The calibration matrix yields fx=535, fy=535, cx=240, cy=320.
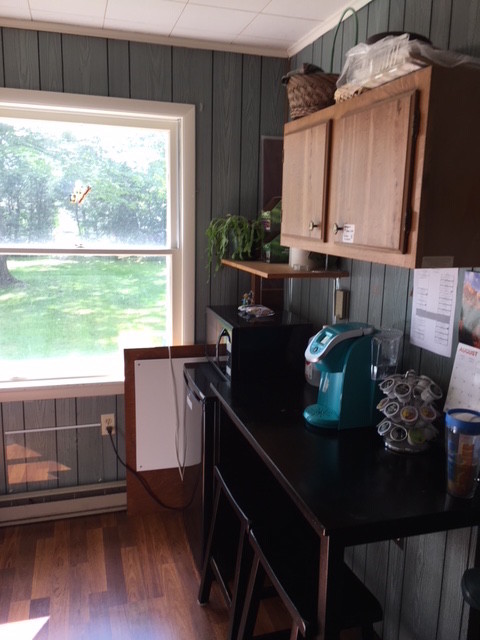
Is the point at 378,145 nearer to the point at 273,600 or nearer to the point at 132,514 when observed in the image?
the point at 273,600

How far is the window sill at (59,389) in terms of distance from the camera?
2599mm

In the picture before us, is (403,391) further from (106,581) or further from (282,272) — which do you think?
(106,581)

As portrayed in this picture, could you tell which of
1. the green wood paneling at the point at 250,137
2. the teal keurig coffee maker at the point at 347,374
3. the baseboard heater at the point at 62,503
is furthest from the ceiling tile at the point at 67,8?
the baseboard heater at the point at 62,503

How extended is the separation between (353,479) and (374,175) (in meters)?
0.82

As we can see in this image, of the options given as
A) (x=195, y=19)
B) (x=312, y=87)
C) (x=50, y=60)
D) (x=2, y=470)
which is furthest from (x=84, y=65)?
(x=2, y=470)

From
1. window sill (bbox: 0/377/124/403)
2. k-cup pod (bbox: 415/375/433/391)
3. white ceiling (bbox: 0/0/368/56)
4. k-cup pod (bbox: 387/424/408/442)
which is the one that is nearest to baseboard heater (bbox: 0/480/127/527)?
window sill (bbox: 0/377/124/403)

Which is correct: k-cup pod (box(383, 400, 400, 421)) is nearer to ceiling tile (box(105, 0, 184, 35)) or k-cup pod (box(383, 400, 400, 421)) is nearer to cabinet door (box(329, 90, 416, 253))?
cabinet door (box(329, 90, 416, 253))

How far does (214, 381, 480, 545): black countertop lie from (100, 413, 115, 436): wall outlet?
3.54 feet

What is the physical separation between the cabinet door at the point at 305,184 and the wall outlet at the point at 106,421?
4.49ft

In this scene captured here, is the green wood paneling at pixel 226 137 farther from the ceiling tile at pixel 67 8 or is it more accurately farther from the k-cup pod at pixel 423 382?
the k-cup pod at pixel 423 382

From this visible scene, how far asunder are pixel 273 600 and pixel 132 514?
95cm

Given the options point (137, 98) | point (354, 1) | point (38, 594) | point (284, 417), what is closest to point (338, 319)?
point (284, 417)

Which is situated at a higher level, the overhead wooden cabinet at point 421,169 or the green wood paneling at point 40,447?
the overhead wooden cabinet at point 421,169

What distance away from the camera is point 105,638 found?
203 cm
